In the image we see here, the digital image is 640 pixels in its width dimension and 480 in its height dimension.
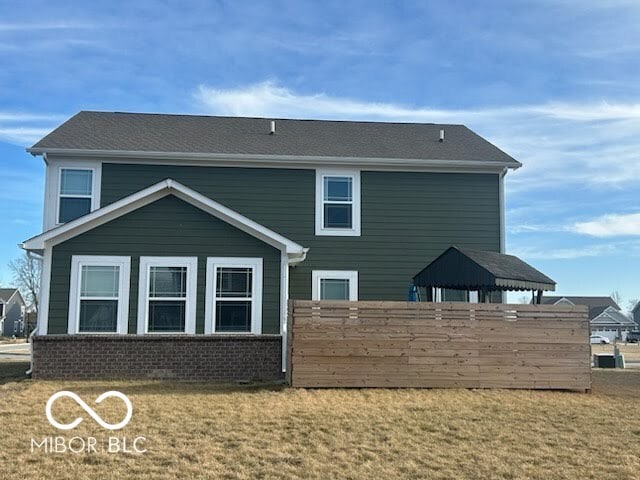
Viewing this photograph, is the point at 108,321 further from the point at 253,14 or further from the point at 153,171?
Result: the point at 253,14

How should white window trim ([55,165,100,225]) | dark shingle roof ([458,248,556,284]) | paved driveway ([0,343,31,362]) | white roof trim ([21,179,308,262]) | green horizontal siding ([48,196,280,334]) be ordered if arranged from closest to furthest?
white roof trim ([21,179,308,262]) → green horizontal siding ([48,196,280,334]) → dark shingle roof ([458,248,556,284]) → white window trim ([55,165,100,225]) → paved driveway ([0,343,31,362])

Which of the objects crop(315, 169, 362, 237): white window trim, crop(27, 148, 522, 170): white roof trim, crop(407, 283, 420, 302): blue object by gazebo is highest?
crop(27, 148, 522, 170): white roof trim

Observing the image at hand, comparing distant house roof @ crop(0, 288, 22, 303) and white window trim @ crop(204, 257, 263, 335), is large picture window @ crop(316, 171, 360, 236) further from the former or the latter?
distant house roof @ crop(0, 288, 22, 303)

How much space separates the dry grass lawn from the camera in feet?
19.9

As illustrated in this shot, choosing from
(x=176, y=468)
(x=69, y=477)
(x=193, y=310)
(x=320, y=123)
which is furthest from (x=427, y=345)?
(x=320, y=123)

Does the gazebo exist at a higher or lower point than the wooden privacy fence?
higher

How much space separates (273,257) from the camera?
12859 millimetres

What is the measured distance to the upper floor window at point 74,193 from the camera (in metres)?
14.8

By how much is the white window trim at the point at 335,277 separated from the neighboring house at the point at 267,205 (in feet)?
0.09

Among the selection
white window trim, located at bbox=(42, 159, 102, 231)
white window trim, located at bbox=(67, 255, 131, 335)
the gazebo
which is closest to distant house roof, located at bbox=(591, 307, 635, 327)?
the gazebo

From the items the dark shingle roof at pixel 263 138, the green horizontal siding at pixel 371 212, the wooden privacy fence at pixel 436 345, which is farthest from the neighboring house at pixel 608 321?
the wooden privacy fence at pixel 436 345

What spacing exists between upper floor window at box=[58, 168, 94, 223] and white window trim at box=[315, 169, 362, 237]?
223 inches

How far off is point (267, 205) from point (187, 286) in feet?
12.0

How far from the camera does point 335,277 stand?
15.3 m
